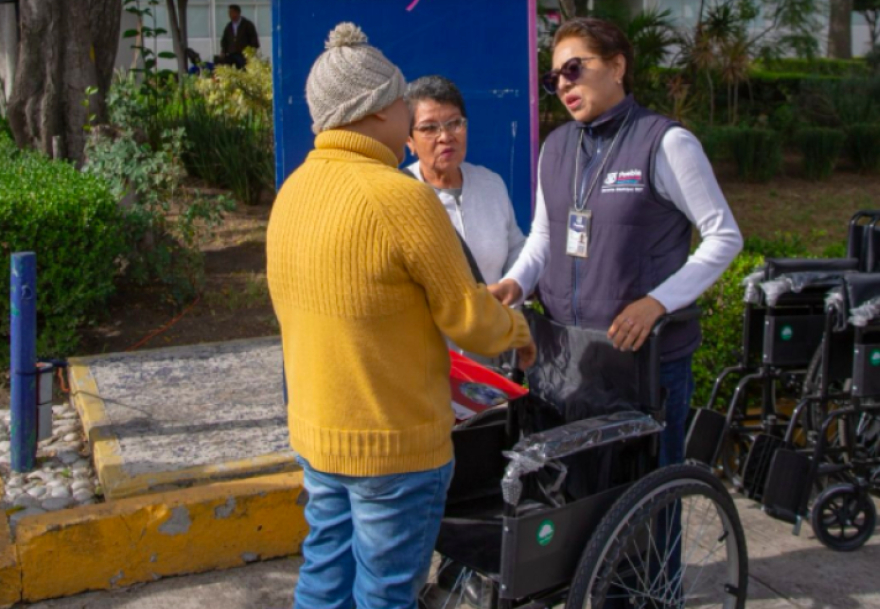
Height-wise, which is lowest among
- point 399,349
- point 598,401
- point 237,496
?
point 237,496

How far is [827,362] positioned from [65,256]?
3.85m

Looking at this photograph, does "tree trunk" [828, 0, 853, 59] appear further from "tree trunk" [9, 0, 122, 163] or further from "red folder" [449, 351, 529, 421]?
"red folder" [449, 351, 529, 421]

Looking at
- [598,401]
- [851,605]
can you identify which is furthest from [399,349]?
[851,605]

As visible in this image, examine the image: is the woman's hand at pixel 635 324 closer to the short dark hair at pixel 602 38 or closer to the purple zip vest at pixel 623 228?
the purple zip vest at pixel 623 228

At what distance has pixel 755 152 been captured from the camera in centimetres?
1227

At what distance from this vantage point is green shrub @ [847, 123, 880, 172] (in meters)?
12.9

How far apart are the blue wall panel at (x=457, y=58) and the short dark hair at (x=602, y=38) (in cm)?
157

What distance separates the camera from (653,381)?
302 cm

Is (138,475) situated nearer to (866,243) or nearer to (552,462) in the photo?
(552,462)

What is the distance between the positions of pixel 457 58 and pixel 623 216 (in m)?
2.03

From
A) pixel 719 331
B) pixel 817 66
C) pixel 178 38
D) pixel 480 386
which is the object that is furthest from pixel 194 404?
pixel 817 66

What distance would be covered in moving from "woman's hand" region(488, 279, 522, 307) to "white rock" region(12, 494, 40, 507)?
87.4 inches

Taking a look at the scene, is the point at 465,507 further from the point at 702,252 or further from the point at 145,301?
the point at 145,301

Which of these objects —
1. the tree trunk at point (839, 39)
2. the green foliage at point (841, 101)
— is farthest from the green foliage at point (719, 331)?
the tree trunk at point (839, 39)
